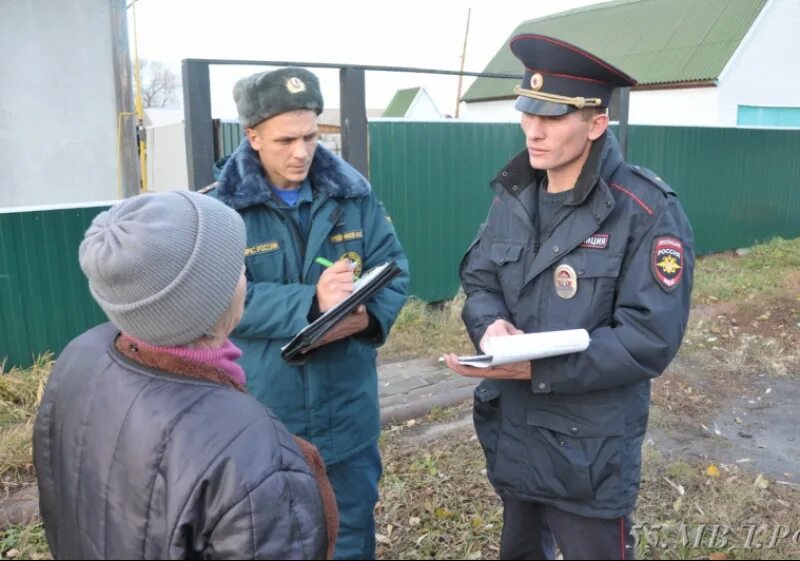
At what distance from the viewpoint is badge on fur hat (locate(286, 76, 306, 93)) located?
7.16ft

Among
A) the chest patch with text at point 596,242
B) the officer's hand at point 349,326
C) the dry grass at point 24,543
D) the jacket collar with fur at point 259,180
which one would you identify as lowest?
the dry grass at point 24,543

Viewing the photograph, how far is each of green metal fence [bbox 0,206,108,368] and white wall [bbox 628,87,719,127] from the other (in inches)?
528

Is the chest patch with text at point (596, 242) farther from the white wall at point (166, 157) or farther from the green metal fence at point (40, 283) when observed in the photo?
the white wall at point (166, 157)

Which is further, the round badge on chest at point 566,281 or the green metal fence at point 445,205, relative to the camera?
the green metal fence at point 445,205

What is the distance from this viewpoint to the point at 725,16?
1698 centimetres

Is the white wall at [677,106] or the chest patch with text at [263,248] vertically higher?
the white wall at [677,106]

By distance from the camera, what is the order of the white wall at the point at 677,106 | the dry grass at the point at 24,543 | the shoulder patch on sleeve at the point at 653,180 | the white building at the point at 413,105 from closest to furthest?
the shoulder patch on sleeve at the point at 653,180 → the dry grass at the point at 24,543 → the white wall at the point at 677,106 → the white building at the point at 413,105

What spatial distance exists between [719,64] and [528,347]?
16621mm

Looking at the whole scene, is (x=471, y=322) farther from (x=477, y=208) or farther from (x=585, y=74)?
(x=477, y=208)

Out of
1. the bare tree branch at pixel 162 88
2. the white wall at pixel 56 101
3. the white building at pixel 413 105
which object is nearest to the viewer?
the white wall at pixel 56 101

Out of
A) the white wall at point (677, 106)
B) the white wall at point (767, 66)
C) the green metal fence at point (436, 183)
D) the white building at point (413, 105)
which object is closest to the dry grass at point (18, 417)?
the green metal fence at point (436, 183)

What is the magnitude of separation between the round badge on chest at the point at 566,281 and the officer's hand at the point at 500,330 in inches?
7.1

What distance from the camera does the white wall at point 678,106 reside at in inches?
624

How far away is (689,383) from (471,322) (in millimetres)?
3816
